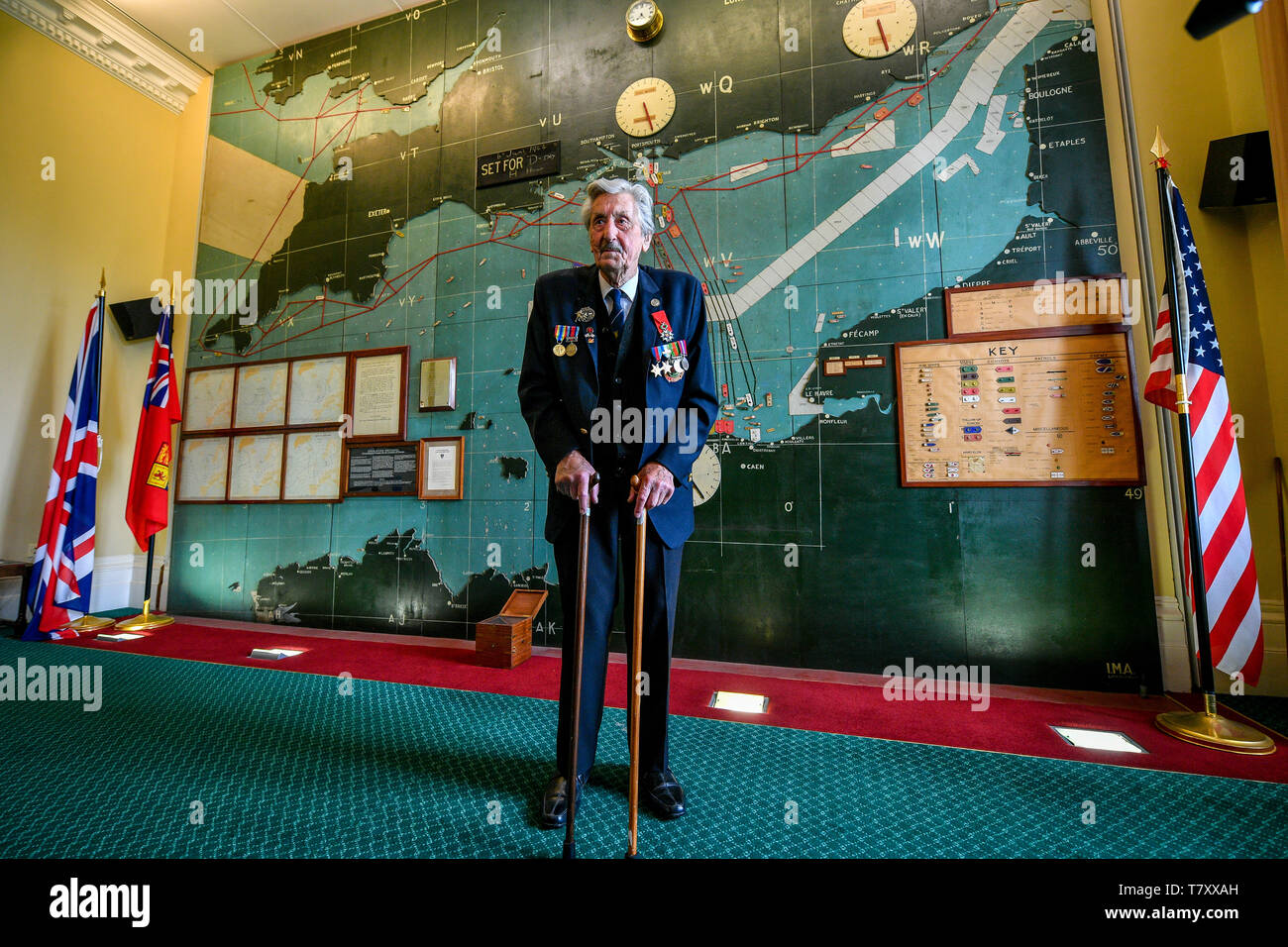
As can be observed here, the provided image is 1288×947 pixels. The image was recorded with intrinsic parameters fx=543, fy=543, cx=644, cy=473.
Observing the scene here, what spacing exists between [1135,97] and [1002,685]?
3.11 meters

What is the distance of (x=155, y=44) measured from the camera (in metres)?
4.70

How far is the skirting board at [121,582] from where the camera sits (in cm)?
440

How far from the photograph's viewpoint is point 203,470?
4535 millimetres

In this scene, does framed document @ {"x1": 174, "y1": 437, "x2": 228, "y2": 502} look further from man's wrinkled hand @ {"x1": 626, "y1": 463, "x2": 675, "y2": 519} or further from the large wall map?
man's wrinkled hand @ {"x1": 626, "y1": 463, "x2": 675, "y2": 519}

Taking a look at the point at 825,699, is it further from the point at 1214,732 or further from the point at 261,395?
the point at 261,395

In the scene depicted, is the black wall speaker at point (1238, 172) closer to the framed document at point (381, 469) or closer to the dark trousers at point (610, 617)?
the dark trousers at point (610, 617)

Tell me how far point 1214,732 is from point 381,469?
4601 mm

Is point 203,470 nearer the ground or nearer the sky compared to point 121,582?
nearer the sky

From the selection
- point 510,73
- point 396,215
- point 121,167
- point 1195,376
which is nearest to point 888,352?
point 1195,376

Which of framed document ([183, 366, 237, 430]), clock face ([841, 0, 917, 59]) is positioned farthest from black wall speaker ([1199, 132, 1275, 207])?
framed document ([183, 366, 237, 430])

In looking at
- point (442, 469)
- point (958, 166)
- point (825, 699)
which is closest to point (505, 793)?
point (825, 699)

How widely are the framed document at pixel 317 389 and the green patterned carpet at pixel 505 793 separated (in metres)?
2.33

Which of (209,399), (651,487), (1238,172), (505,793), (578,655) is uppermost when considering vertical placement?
(1238,172)
